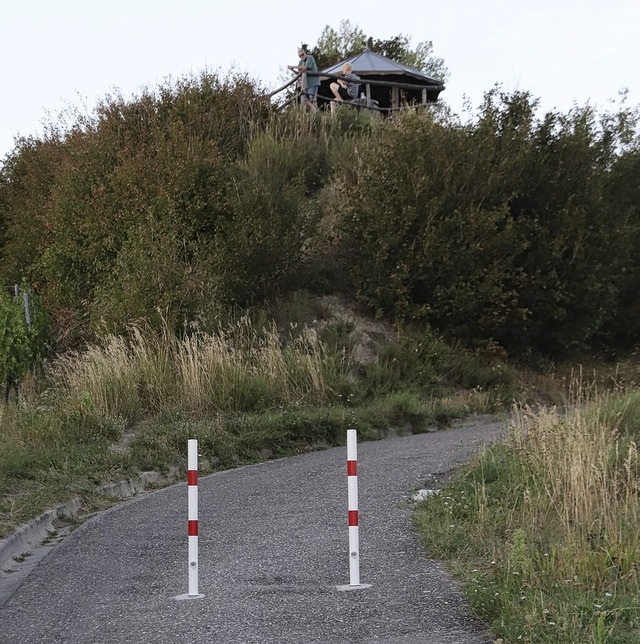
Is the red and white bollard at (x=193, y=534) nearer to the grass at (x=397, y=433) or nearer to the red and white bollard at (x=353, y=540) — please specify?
the red and white bollard at (x=353, y=540)

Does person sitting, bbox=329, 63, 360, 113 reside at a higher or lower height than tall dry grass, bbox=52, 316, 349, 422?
higher

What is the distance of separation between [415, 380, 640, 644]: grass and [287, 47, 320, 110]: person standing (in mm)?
21652

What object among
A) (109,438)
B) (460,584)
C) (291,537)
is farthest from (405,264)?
(460,584)

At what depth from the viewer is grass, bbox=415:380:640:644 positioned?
5578 mm

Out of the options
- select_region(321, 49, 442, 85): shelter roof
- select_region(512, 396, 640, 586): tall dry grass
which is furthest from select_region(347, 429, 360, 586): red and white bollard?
select_region(321, 49, 442, 85): shelter roof

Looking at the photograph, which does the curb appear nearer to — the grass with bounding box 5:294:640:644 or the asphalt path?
the grass with bounding box 5:294:640:644

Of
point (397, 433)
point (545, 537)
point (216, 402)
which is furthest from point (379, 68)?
point (545, 537)

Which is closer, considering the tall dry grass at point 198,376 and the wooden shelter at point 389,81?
the tall dry grass at point 198,376

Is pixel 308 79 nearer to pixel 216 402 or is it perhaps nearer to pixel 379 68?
pixel 379 68

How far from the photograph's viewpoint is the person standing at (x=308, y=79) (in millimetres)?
31078

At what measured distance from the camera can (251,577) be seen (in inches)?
294

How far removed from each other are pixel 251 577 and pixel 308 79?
85.5ft

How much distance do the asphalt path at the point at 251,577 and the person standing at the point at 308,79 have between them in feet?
68.5

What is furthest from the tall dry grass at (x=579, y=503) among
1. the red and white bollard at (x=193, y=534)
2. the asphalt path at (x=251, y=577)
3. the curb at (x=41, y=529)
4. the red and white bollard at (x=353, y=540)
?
the curb at (x=41, y=529)
